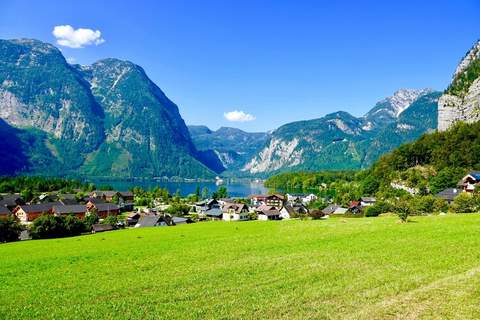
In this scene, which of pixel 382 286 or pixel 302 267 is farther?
pixel 302 267

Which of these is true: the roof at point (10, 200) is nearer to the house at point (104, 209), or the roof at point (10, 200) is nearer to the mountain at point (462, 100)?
the house at point (104, 209)

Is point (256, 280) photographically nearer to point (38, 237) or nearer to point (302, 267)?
point (302, 267)

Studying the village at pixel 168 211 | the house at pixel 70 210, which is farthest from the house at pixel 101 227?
the house at pixel 70 210

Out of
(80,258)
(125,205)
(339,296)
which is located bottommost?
(125,205)

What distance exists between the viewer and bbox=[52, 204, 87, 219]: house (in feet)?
379

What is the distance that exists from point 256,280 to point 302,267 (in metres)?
3.99

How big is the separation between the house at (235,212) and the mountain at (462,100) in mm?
117939

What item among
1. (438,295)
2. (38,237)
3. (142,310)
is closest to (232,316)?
(142,310)

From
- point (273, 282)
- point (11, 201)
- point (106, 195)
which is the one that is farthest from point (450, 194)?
point (11, 201)

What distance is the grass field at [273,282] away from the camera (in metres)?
16.5

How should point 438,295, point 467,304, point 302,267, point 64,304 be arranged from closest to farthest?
point 467,304
point 438,295
point 64,304
point 302,267

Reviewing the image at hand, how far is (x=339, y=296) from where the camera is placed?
17906 mm

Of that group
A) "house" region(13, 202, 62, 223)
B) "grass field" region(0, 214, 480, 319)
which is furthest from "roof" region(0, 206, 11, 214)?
"grass field" region(0, 214, 480, 319)

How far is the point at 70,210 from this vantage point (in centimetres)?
11956
